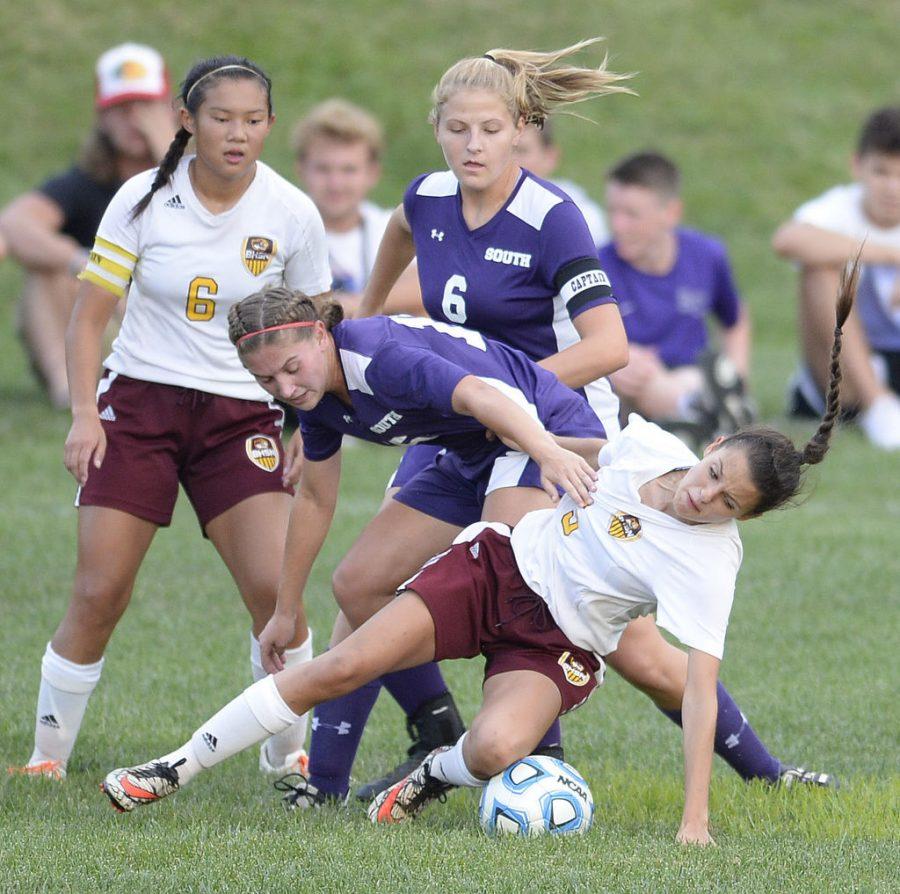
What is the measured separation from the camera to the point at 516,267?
4.76 m

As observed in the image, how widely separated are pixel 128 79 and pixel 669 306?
11.8 feet

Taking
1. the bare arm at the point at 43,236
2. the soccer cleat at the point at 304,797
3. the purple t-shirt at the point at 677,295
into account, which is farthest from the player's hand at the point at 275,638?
the bare arm at the point at 43,236

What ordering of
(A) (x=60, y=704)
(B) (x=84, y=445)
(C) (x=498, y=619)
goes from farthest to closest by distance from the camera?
(A) (x=60, y=704), (B) (x=84, y=445), (C) (x=498, y=619)

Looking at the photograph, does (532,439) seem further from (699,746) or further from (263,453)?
(263,453)

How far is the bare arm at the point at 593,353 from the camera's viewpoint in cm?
466

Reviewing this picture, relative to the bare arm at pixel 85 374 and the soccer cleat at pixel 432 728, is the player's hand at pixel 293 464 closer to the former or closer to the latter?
the bare arm at pixel 85 374

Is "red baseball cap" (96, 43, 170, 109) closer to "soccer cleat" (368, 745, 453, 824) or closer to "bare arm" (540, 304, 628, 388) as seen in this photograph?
"bare arm" (540, 304, 628, 388)

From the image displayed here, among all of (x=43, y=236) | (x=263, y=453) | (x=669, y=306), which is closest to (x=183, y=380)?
(x=263, y=453)

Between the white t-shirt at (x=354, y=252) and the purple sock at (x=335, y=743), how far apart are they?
17.2 feet

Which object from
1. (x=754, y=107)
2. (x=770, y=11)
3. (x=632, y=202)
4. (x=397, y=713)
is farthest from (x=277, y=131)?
(x=397, y=713)

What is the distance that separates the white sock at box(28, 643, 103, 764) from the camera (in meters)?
4.98

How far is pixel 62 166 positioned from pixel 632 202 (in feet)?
32.9

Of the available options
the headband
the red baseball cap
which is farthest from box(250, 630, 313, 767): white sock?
the red baseball cap

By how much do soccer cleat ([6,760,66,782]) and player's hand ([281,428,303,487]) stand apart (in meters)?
1.09
